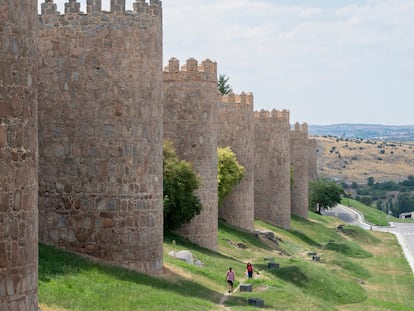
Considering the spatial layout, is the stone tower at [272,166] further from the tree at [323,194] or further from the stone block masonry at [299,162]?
Answer: the tree at [323,194]

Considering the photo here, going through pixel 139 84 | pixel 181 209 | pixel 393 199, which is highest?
pixel 139 84

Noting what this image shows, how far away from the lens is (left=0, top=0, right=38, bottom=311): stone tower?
1047 cm

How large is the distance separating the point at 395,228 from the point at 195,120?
157 feet

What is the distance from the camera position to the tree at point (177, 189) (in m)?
29.4

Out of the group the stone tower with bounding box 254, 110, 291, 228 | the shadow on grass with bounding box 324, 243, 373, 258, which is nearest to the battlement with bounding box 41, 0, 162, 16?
the shadow on grass with bounding box 324, 243, 373, 258

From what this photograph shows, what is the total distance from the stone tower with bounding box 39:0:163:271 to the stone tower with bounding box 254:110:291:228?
28745 mm

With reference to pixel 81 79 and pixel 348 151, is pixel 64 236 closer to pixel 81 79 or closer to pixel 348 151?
pixel 81 79

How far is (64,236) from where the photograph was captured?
1933 centimetres

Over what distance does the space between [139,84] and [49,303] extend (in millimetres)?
6719

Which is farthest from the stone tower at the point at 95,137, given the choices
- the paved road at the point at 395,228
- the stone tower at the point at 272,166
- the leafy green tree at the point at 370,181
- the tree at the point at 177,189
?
the leafy green tree at the point at 370,181

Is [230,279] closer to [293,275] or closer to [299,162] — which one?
[293,275]

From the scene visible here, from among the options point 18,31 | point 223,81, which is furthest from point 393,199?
point 18,31

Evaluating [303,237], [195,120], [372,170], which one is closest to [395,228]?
[303,237]

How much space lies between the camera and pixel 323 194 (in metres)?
72.6
